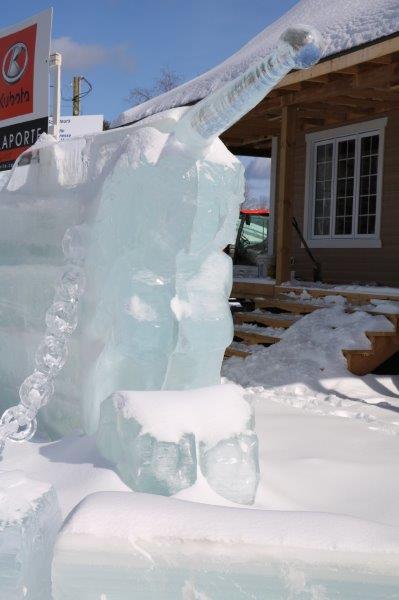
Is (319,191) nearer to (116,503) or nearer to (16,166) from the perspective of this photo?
(16,166)

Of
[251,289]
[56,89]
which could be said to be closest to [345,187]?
[251,289]

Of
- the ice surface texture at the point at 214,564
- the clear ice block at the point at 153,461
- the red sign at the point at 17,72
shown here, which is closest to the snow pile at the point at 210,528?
the ice surface texture at the point at 214,564

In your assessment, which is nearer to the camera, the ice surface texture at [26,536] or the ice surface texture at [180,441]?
the ice surface texture at [26,536]

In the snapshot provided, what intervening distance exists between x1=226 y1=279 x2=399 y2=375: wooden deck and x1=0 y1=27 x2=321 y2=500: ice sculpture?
445cm

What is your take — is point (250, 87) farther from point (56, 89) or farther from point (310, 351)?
point (310, 351)

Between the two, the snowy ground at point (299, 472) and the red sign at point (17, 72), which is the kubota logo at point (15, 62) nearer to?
the red sign at point (17, 72)

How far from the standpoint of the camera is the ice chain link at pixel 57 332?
363 cm

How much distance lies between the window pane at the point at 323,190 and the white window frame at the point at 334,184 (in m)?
0.07

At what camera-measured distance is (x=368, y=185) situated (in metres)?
11.4

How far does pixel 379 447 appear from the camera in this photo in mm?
4949

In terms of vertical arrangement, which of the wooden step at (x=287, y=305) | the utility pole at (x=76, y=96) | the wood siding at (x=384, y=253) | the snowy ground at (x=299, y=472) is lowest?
the snowy ground at (x=299, y=472)

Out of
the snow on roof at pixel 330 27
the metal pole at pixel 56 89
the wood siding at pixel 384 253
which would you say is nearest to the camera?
the metal pole at pixel 56 89

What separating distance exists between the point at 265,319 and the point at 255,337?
0.49m

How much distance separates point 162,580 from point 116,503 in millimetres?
288
